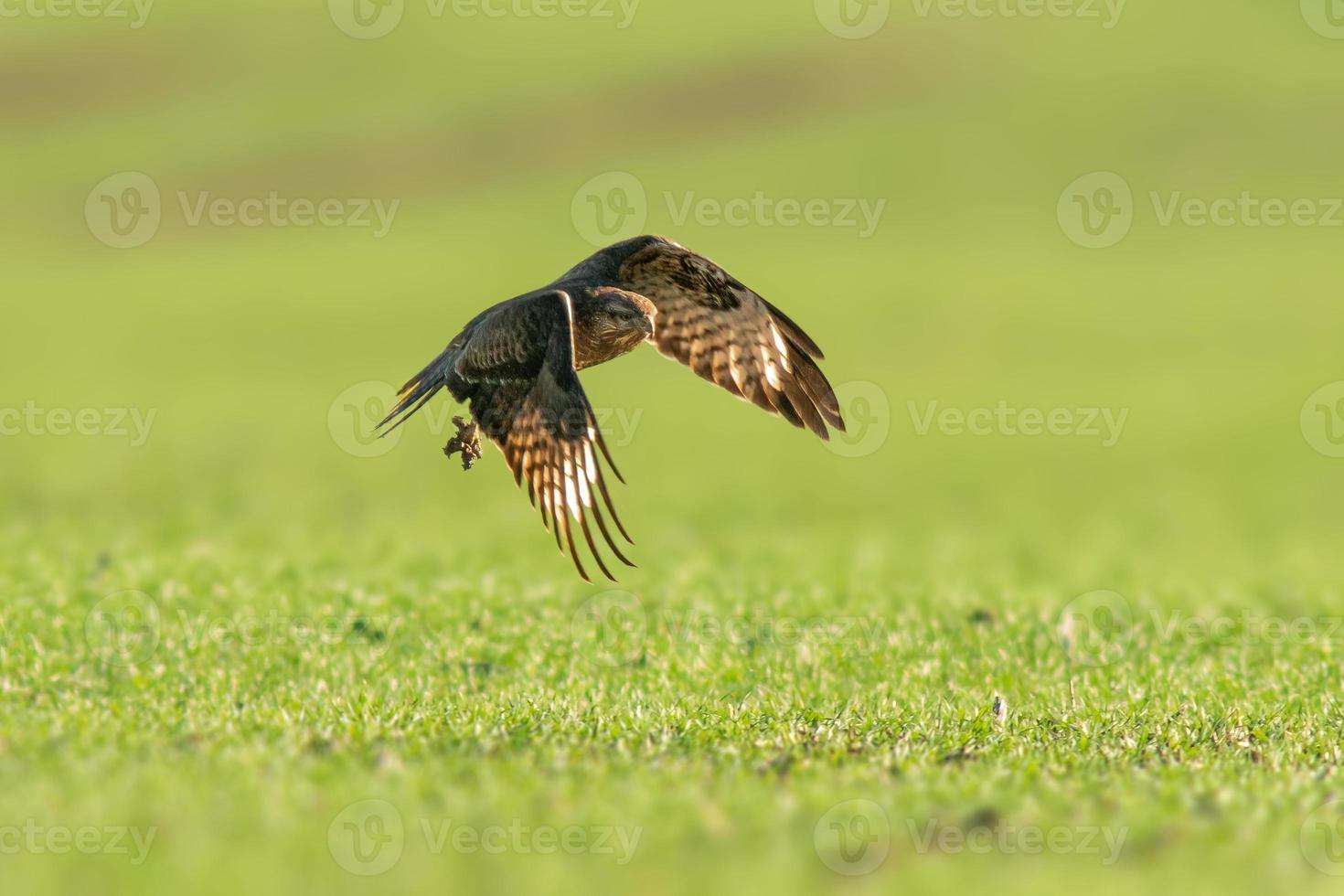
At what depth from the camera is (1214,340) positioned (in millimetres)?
32594

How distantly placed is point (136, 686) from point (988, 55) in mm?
49474

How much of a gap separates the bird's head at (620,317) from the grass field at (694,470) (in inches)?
95.1

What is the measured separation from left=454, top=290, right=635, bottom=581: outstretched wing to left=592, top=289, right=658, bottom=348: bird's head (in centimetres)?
76

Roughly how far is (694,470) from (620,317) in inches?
594

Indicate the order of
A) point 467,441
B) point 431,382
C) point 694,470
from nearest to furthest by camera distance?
point 467,441
point 431,382
point 694,470

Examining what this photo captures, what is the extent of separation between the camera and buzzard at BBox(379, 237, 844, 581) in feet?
26.0

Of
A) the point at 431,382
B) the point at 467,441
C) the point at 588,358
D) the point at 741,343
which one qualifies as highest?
the point at 741,343

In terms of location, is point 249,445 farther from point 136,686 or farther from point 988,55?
point 988,55

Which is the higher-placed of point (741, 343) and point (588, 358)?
point (741, 343)

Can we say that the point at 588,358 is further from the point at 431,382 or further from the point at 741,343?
the point at 741,343

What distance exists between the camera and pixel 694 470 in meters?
24.0

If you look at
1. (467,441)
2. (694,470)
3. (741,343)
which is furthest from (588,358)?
(694,470)

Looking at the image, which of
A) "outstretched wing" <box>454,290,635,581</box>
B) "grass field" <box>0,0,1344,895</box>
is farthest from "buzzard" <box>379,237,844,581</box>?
"grass field" <box>0,0,1344,895</box>

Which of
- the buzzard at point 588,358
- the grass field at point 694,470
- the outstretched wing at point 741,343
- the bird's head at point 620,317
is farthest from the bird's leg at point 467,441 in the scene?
the outstretched wing at point 741,343
